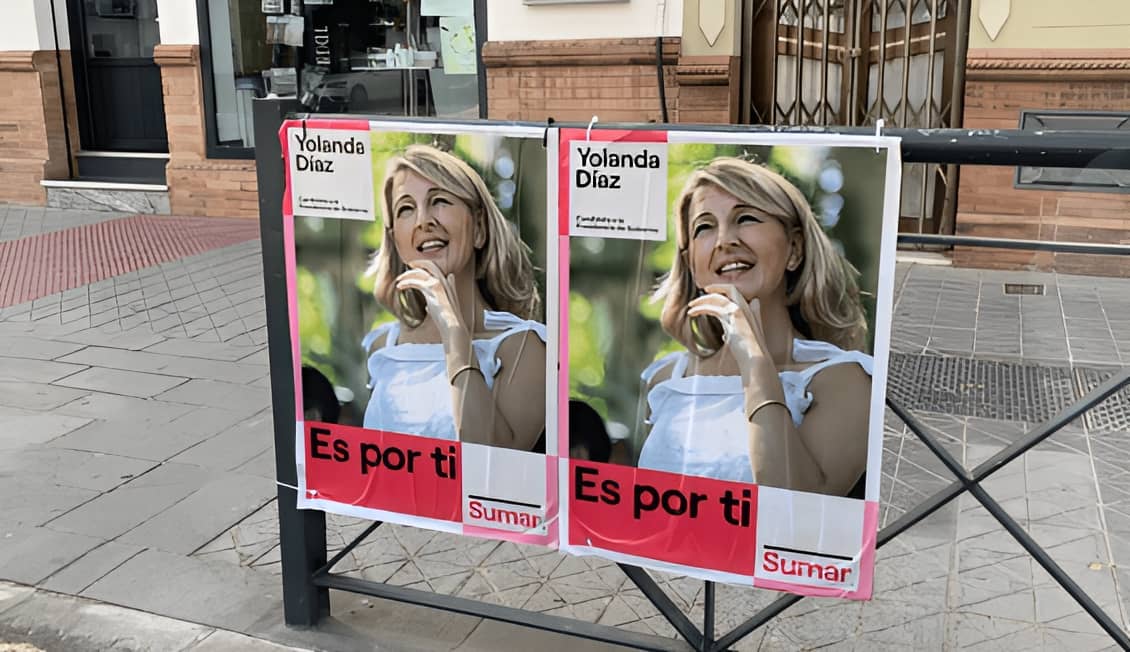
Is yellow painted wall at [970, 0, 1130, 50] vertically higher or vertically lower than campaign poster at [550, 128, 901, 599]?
higher

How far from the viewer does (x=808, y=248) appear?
260cm

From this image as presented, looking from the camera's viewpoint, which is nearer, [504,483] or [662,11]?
[504,483]

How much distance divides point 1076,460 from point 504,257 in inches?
126

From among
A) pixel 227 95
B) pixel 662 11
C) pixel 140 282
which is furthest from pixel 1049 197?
pixel 227 95

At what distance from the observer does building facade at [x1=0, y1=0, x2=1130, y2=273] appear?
8258 millimetres

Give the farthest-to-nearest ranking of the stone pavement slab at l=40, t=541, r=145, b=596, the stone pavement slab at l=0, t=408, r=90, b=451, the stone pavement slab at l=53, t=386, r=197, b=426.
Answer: the stone pavement slab at l=53, t=386, r=197, b=426 → the stone pavement slab at l=0, t=408, r=90, b=451 → the stone pavement slab at l=40, t=541, r=145, b=596

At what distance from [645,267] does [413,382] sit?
800 millimetres

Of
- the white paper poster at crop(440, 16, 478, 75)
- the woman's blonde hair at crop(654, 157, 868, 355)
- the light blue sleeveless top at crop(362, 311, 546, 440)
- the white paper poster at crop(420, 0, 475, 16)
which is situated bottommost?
the light blue sleeveless top at crop(362, 311, 546, 440)

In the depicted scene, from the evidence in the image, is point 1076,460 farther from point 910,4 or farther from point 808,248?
point 910,4

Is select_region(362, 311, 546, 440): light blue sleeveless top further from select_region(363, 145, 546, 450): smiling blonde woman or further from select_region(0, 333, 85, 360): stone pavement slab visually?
select_region(0, 333, 85, 360): stone pavement slab

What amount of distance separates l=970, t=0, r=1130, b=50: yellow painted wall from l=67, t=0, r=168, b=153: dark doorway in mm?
8591

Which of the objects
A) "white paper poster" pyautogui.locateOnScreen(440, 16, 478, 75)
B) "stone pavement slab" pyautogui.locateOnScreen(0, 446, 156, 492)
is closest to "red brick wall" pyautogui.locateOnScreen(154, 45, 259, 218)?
"white paper poster" pyautogui.locateOnScreen(440, 16, 478, 75)

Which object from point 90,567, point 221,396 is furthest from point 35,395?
point 90,567

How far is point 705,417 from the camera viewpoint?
110 inches
